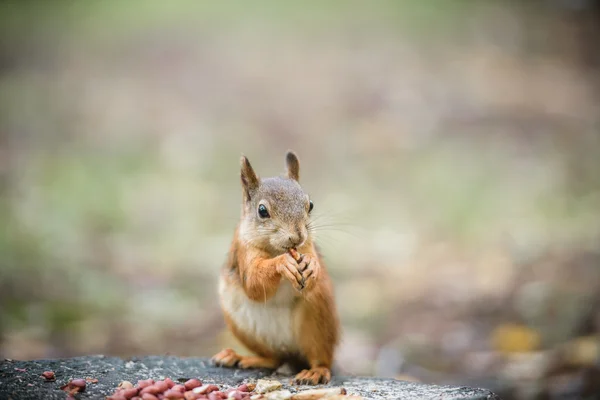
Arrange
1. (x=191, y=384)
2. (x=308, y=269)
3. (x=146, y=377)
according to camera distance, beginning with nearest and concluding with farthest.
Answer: (x=191, y=384) < (x=308, y=269) < (x=146, y=377)

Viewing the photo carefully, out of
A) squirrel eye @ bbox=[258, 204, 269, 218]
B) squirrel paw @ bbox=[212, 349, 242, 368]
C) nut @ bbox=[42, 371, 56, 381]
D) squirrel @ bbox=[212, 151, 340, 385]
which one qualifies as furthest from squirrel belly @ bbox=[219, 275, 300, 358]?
nut @ bbox=[42, 371, 56, 381]

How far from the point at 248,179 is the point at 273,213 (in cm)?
25

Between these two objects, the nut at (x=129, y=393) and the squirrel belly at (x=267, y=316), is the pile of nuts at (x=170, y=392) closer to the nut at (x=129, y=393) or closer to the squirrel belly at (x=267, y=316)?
the nut at (x=129, y=393)

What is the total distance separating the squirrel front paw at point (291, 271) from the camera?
254 centimetres

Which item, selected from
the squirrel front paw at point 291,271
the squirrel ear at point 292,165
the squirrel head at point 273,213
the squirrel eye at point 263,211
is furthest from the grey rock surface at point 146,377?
the squirrel ear at point 292,165

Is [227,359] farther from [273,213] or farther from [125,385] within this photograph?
Result: [273,213]

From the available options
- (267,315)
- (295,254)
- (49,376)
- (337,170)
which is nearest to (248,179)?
(295,254)

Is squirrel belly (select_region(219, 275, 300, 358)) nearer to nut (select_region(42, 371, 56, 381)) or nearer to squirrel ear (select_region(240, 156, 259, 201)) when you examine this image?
squirrel ear (select_region(240, 156, 259, 201))

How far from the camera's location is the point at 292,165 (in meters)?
3.04

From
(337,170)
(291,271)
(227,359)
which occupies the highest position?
(337,170)

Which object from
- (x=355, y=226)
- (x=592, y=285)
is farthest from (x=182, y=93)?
(x=592, y=285)

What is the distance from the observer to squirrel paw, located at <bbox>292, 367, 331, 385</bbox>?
278 centimetres

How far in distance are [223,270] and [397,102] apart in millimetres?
5648

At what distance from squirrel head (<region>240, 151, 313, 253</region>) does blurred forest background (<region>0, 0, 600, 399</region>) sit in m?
0.31
